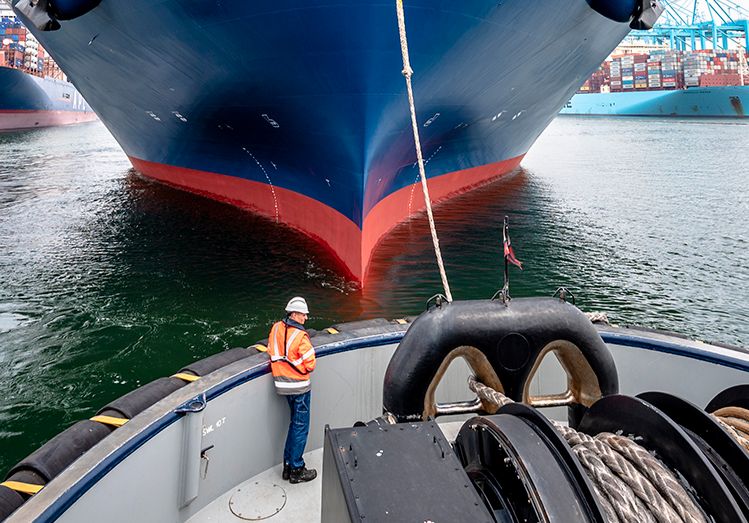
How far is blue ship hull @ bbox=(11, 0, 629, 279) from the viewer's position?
26.2ft

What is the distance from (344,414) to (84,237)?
37.3 ft

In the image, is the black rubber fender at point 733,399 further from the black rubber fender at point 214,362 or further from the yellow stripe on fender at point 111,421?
the yellow stripe on fender at point 111,421

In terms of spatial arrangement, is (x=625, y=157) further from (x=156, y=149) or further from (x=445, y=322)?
(x=445, y=322)

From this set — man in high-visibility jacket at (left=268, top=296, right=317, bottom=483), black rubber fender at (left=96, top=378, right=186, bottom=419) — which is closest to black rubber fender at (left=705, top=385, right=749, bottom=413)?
man in high-visibility jacket at (left=268, top=296, right=317, bottom=483)

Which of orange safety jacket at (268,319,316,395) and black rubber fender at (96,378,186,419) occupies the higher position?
orange safety jacket at (268,319,316,395)

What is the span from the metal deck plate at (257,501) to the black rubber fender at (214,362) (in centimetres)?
88

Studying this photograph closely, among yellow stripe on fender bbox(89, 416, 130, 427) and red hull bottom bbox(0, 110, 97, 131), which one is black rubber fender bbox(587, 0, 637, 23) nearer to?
yellow stripe on fender bbox(89, 416, 130, 427)

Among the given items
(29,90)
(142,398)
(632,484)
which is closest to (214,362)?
(142,398)

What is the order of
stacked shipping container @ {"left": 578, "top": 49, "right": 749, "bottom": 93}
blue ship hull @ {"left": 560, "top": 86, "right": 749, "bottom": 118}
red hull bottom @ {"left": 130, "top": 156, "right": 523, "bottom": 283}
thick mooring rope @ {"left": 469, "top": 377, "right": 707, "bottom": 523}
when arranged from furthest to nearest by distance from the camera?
stacked shipping container @ {"left": 578, "top": 49, "right": 749, "bottom": 93}
blue ship hull @ {"left": 560, "top": 86, "right": 749, "bottom": 118}
red hull bottom @ {"left": 130, "top": 156, "right": 523, "bottom": 283}
thick mooring rope @ {"left": 469, "top": 377, "right": 707, "bottom": 523}

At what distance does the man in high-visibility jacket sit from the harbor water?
3173 mm

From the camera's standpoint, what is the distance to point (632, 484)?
2.07m

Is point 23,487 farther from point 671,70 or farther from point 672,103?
point 671,70

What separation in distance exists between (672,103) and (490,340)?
76.1 meters

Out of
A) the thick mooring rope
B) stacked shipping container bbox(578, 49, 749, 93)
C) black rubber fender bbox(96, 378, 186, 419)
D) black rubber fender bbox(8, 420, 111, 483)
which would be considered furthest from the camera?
stacked shipping container bbox(578, 49, 749, 93)
